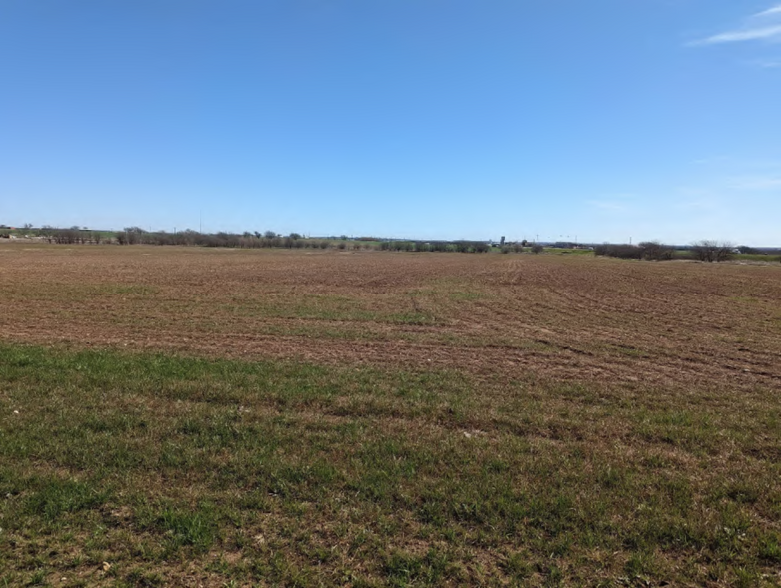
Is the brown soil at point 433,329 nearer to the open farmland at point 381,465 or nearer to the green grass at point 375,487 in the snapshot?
the open farmland at point 381,465

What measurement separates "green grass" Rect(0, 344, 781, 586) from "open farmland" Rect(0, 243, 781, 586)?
22 millimetres

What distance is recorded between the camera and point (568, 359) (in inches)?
412

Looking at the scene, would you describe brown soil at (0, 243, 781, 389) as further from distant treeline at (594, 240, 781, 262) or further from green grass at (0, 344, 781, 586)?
distant treeline at (594, 240, 781, 262)

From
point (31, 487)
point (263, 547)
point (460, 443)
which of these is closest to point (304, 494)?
point (263, 547)

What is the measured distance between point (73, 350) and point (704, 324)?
19763 mm

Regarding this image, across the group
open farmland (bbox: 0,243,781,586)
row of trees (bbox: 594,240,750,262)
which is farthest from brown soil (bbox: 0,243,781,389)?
row of trees (bbox: 594,240,750,262)

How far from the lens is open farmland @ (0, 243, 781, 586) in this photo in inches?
137

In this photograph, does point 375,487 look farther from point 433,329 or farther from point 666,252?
point 666,252

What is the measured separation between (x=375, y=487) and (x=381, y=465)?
46 cm

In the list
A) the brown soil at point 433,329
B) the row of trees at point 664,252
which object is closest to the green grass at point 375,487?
the brown soil at point 433,329

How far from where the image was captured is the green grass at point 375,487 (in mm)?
3438

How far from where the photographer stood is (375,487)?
4.42 meters

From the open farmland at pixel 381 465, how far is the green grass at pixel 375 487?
0.02 m

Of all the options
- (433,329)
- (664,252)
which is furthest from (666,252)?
(433,329)
